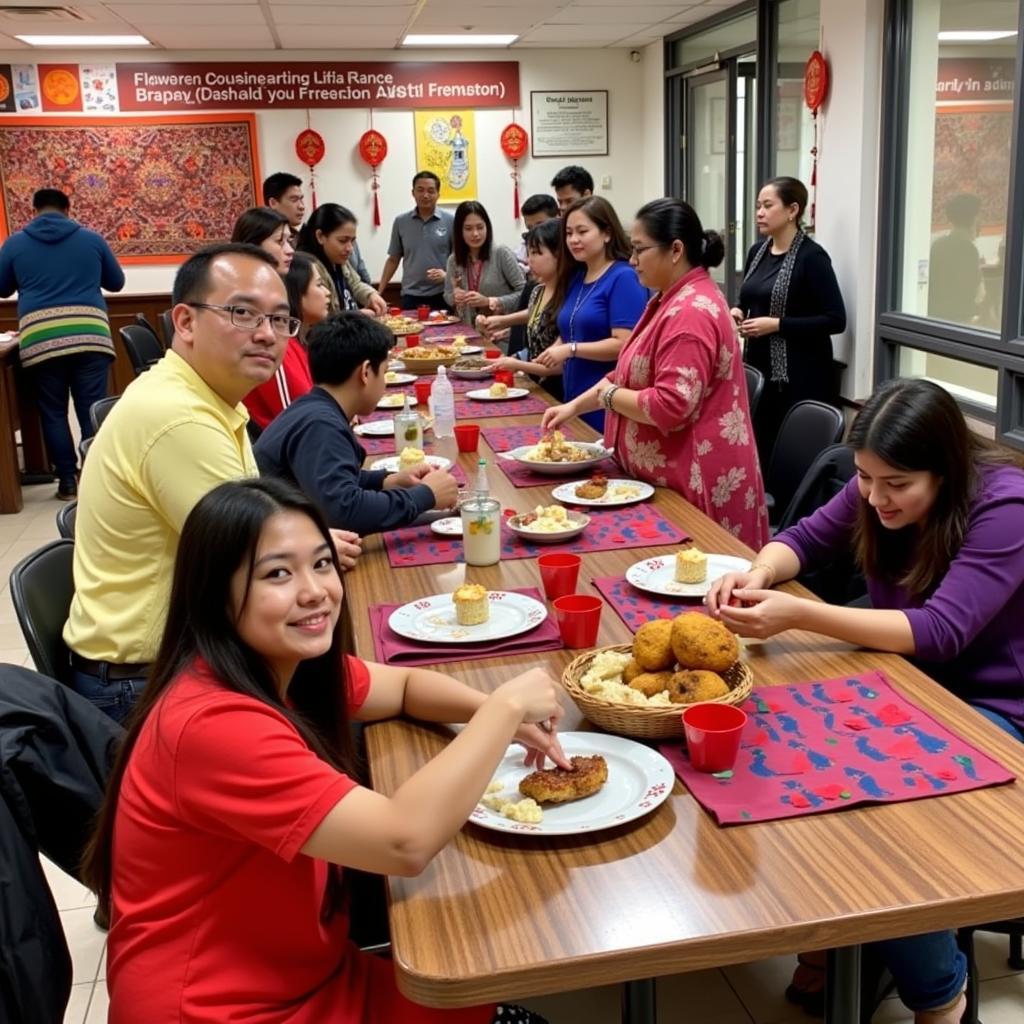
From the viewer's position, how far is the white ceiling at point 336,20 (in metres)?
6.36

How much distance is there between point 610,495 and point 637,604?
708 mm

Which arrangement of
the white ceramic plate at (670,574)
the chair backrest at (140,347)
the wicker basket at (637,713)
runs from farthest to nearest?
the chair backrest at (140,347) → the white ceramic plate at (670,574) → the wicker basket at (637,713)

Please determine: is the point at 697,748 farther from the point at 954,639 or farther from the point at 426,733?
the point at 954,639

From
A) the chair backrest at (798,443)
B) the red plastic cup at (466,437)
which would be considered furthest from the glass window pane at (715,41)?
the red plastic cup at (466,437)

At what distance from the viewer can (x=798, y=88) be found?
20.3ft

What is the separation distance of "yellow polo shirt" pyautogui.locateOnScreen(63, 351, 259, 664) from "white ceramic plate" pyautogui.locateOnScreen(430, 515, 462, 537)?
57cm

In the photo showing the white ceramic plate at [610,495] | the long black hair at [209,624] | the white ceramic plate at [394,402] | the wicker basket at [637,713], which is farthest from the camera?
the white ceramic plate at [394,402]

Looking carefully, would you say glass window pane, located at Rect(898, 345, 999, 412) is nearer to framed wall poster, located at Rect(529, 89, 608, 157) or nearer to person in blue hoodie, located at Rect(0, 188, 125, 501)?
person in blue hoodie, located at Rect(0, 188, 125, 501)

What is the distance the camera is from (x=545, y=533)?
89.4 inches

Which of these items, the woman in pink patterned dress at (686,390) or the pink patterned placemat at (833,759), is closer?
the pink patterned placemat at (833,759)

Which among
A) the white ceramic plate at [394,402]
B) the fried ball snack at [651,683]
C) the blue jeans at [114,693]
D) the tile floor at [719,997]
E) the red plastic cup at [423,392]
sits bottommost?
the tile floor at [719,997]

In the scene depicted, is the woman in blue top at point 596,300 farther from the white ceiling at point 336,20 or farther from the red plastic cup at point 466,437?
the white ceiling at point 336,20

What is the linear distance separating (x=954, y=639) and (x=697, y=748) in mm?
584

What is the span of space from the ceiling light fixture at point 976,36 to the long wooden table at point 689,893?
147 inches
